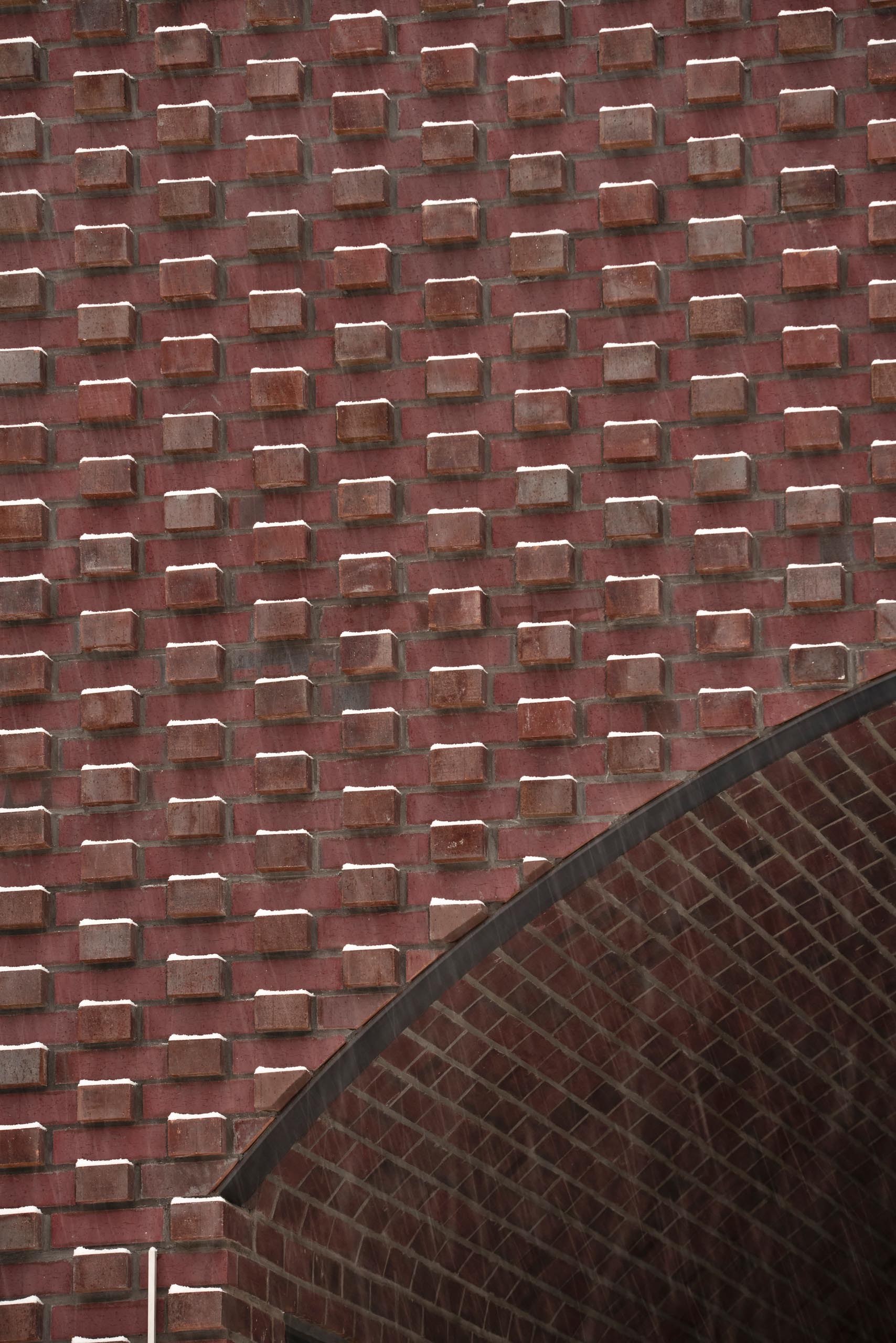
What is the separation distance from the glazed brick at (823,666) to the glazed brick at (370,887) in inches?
39.7

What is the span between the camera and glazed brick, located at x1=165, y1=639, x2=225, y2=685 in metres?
4.66

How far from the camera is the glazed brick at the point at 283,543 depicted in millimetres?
4672

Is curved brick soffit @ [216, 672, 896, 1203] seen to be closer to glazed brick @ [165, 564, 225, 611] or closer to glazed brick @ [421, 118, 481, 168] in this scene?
glazed brick @ [165, 564, 225, 611]

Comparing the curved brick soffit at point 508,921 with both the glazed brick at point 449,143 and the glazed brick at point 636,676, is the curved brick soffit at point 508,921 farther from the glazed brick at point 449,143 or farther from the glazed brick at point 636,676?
the glazed brick at point 449,143

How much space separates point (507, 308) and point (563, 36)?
68 centimetres

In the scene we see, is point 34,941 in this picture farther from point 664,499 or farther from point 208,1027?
point 664,499

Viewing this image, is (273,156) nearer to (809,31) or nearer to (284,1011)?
(809,31)

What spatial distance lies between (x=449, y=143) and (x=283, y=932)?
1.93 m

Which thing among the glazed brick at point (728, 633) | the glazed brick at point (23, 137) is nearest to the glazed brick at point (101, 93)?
the glazed brick at point (23, 137)

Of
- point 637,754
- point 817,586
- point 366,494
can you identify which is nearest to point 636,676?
point 637,754

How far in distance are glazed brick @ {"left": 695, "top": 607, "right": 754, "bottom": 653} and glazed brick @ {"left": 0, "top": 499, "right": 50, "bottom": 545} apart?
162cm

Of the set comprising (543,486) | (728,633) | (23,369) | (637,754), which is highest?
(23,369)

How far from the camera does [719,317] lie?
4.59 metres

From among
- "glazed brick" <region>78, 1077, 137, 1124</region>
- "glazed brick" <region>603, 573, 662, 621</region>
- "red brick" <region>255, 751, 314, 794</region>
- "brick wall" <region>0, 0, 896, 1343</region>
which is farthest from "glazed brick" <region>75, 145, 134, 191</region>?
→ "glazed brick" <region>78, 1077, 137, 1124</region>
